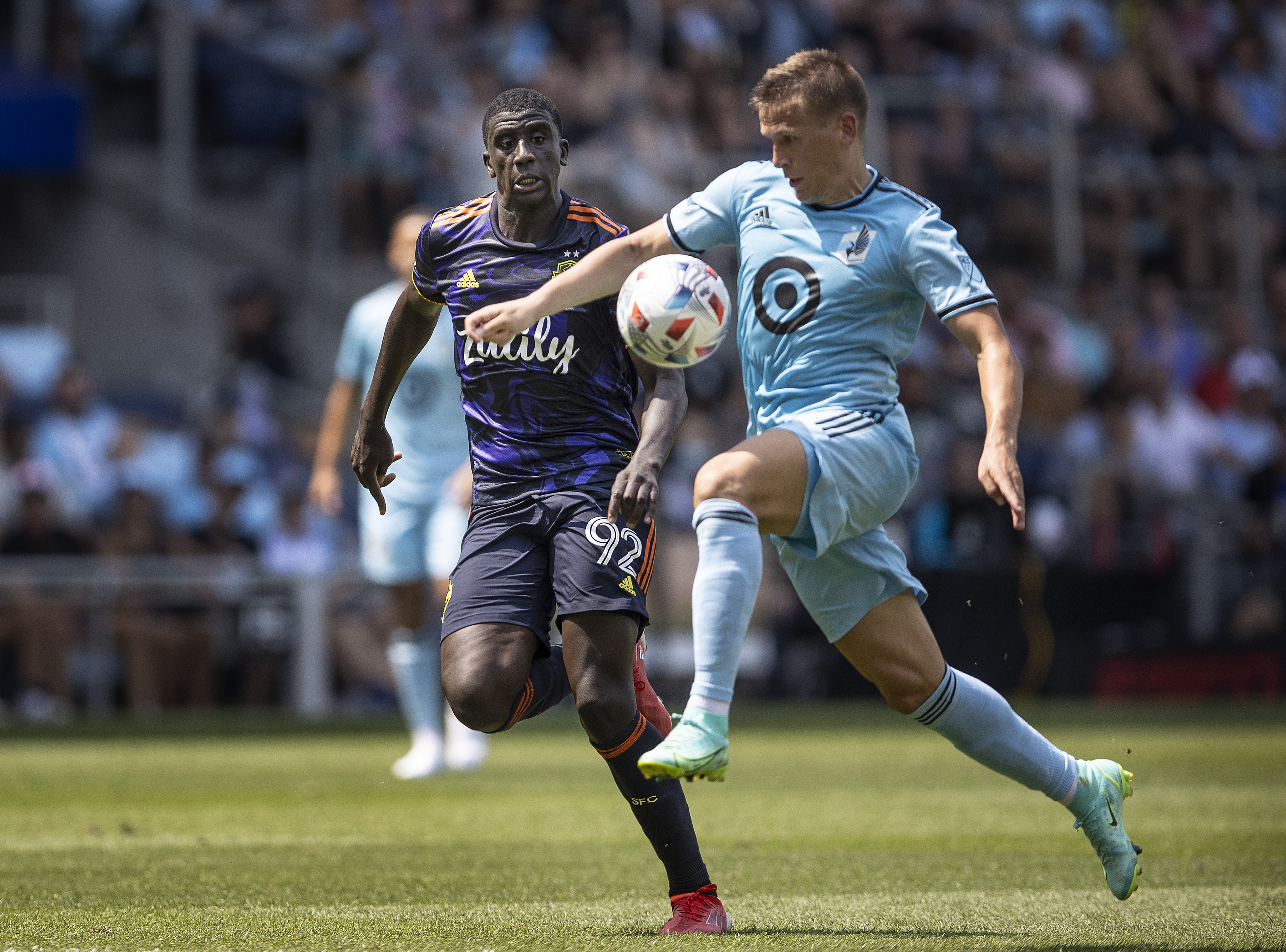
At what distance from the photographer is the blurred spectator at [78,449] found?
15.0 m

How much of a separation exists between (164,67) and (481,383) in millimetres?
12878

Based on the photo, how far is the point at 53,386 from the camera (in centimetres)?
1566

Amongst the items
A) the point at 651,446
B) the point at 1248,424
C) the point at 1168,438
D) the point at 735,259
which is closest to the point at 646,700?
the point at 651,446

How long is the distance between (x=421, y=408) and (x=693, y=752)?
19.9 feet

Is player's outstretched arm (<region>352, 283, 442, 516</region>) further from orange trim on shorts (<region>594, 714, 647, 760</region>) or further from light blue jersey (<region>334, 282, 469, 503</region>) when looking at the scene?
light blue jersey (<region>334, 282, 469, 503</region>)

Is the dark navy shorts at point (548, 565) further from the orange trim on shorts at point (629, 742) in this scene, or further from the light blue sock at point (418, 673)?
the light blue sock at point (418, 673)

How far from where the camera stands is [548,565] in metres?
5.16

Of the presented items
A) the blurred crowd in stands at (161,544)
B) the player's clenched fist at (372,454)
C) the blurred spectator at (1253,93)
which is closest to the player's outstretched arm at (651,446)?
the player's clenched fist at (372,454)

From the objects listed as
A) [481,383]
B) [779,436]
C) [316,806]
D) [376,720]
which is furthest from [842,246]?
[376,720]

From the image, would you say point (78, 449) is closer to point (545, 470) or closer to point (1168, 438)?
point (1168, 438)

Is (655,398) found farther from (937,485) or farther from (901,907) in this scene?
(937,485)

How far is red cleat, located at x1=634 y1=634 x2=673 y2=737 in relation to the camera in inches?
205

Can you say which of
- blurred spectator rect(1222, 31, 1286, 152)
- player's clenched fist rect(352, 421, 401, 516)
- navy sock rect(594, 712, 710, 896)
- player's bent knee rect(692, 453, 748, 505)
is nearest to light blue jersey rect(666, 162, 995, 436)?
player's bent knee rect(692, 453, 748, 505)

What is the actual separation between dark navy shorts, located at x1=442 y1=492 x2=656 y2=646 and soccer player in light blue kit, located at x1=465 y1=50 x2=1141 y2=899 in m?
0.27
